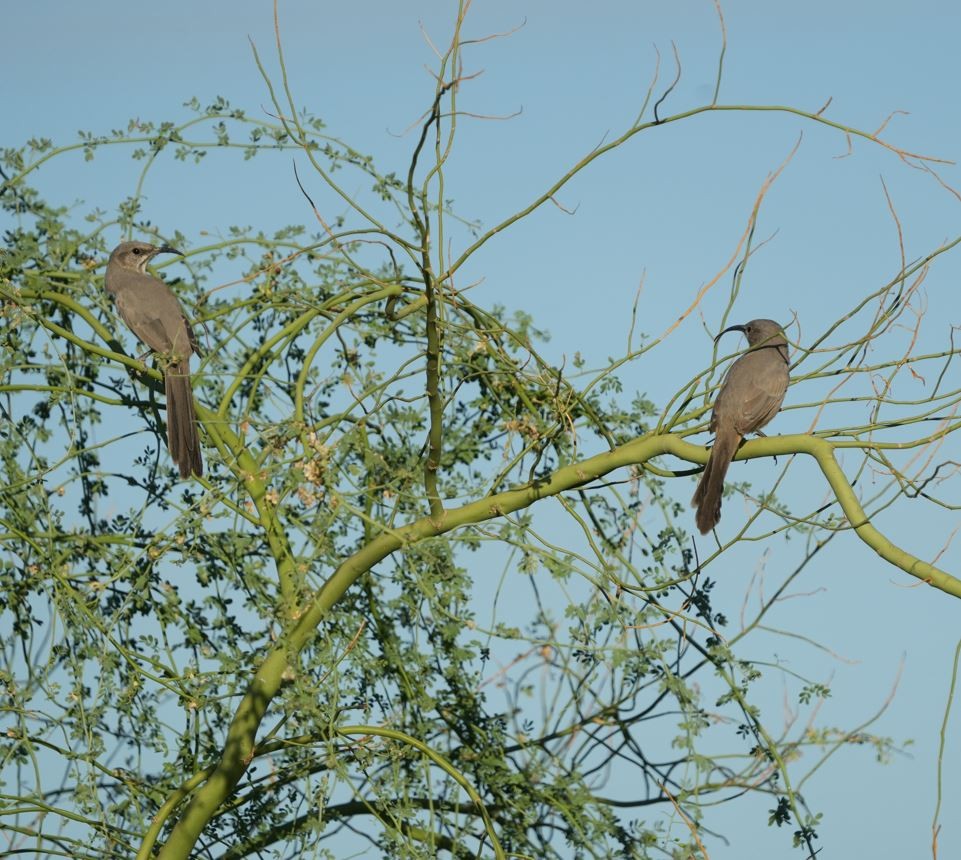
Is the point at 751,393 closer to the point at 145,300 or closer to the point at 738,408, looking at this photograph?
the point at 738,408

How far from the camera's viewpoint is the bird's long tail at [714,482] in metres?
4.64

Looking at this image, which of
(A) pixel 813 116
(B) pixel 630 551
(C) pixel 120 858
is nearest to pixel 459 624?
(B) pixel 630 551

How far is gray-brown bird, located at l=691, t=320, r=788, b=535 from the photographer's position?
4684 mm

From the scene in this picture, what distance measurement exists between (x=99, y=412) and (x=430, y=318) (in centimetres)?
270

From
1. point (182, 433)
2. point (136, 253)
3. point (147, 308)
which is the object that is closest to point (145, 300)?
point (147, 308)

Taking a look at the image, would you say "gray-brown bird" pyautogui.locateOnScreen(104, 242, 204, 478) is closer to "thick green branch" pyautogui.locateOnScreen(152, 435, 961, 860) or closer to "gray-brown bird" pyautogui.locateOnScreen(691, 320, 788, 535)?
"thick green branch" pyautogui.locateOnScreen(152, 435, 961, 860)

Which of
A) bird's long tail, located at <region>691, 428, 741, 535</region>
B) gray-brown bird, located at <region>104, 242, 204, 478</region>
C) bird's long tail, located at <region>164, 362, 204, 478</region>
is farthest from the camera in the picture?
gray-brown bird, located at <region>104, 242, 204, 478</region>

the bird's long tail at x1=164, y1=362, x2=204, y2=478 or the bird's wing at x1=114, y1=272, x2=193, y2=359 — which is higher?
the bird's wing at x1=114, y1=272, x2=193, y2=359

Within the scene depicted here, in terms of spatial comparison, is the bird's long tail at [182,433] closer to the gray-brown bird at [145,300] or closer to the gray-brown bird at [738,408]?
the gray-brown bird at [145,300]

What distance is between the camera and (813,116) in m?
4.05

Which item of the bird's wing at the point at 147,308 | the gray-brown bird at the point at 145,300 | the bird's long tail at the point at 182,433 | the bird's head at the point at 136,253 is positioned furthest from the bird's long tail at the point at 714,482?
the bird's head at the point at 136,253

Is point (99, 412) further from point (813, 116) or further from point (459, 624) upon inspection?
point (813, 116)

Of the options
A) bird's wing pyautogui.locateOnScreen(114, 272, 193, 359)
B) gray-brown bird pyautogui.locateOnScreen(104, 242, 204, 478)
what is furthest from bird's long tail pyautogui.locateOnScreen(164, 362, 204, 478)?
bird's wing pyautogui.locateOnScreen(114, 272, 193, 359)

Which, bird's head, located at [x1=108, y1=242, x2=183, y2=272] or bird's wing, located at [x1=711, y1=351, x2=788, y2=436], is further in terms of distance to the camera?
bird's head, located at [x1=108, y1=242, x2=183, y2=272]
